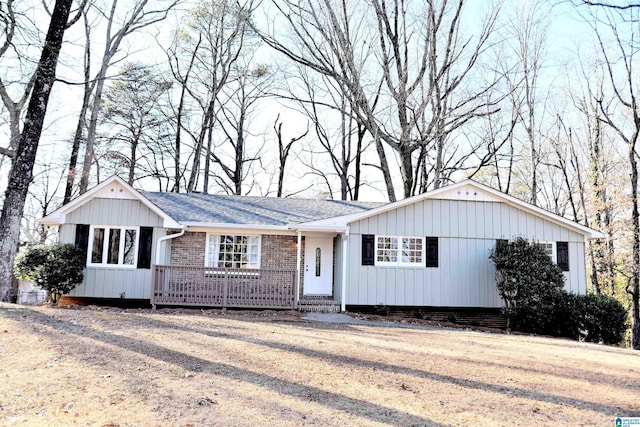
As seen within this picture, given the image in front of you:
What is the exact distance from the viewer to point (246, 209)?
15.3 meters

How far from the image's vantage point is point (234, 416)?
380cm

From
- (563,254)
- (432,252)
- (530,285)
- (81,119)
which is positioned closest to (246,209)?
(432,252)

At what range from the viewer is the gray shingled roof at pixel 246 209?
546 inches

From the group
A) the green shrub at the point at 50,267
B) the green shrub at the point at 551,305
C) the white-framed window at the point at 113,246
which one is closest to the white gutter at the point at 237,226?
the white-framed window at the point at 113,246

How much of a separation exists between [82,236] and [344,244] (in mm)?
7541

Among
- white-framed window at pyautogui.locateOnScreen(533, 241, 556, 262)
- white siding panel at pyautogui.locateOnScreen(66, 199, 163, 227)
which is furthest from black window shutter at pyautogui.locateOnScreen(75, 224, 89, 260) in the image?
white-framed window at pyautogui.locateOnScreen(533, 241, 556, 262)

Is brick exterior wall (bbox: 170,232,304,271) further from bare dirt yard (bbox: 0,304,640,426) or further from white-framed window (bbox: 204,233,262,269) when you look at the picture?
bare dirt yard (bbox: 0,304,640,426)

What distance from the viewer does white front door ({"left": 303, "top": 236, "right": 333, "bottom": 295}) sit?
46.2 feet

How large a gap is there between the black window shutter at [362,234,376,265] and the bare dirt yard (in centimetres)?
534

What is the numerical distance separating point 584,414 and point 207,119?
72.9ft

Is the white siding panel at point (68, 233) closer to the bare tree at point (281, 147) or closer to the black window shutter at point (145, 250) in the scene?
the black window shutter at point (145, 250)

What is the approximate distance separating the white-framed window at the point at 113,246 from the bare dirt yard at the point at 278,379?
5169 millimetres

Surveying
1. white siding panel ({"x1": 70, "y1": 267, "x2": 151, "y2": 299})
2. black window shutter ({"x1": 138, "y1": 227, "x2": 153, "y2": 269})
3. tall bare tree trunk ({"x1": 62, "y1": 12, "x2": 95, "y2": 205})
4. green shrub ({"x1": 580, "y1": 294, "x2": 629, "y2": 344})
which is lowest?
green shrub ({"x1": 580, "y1": 294, "x2": 629, "y2": 344})

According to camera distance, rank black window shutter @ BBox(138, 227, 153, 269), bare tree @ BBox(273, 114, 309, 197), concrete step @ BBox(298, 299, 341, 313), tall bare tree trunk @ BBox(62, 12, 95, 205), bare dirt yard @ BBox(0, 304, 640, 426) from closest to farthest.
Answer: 1. bare dirt yard @ BBox(0, 304, 640, 426)
2. concrete step @ BBox(298, 299, 341, 313)
3. black window shutter @ BBox(138, 227, 153, 269)
4. tall bare tree trunk @ BBox(62, 12, 95, 205)
5. bare tree @ BBox(273, 114, 309, 197)
